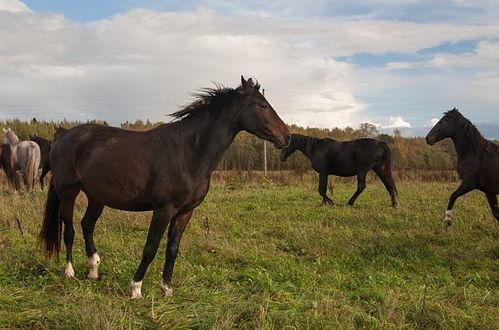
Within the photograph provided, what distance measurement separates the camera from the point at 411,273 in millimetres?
6309

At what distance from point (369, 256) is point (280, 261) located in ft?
4.87

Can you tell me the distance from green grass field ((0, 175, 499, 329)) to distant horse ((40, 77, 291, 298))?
21.4 inches

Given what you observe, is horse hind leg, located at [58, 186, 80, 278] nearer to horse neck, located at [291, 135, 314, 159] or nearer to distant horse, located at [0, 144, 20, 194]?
horse neck, located at [291, 135, 314, 159]

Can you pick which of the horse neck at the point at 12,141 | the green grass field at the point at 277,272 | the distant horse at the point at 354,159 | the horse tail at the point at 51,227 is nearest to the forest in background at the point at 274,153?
the horse neck at the point at 12,141

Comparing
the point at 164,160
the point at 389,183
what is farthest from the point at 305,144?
the point at 164,160

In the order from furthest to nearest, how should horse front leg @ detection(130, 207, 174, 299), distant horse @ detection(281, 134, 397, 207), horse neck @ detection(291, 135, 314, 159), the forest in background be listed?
the forest in background < horse neck @ detection(291, 135, 314, 159) < distant horse @ detection(281, 134, 397, 207) < horse front leg @ detection(130, 207, 174, 299)

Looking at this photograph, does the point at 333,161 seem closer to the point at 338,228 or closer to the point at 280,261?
the point at 338,228

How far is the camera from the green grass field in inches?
155

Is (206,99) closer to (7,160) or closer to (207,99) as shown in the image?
(207,99)

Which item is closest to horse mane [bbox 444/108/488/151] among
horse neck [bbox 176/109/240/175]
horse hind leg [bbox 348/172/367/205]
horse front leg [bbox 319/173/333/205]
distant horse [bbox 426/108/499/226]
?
distant horse [bbox 426/108/499/226]

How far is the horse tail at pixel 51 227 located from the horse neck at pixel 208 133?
77.7 inches

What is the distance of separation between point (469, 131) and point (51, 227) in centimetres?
792

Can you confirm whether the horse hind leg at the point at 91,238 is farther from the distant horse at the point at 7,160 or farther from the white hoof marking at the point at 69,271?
the distant horse at the point at 7,160

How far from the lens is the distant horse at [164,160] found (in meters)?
4.71
